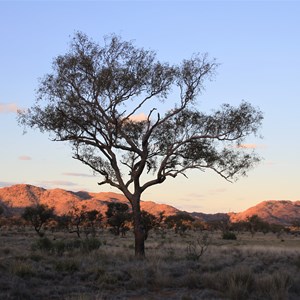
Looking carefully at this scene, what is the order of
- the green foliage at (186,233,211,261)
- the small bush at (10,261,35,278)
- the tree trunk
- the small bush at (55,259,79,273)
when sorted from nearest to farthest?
the small bush at (10,261,35,278) → the small bush at (55,259,79,273) → the green foliage at (186,233,211,261) → the tree trunk

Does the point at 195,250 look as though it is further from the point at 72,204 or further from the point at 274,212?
the point at 274,212

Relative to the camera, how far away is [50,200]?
177 m

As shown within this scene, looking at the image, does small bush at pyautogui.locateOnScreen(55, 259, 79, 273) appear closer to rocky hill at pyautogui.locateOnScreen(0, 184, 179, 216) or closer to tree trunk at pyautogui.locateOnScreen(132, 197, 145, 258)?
tree trunk at pyautogui.locateOnScreen(132, 197, 145, 258)

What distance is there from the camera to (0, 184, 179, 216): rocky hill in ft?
545

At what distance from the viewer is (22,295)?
12.0 m

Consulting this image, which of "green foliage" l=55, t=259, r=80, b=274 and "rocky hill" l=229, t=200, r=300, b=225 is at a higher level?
"rocky hill" l=229, t=200, r=300, b=225

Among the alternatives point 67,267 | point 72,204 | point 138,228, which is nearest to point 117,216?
point 138,228

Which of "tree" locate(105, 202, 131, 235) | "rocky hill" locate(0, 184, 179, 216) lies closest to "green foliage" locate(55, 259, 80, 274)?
"tree" locate(105, 202, 131, 235)

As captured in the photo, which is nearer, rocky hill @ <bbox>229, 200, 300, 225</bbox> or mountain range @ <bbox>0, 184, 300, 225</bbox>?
mountain range @ <bbox>0, 184, 300, 225</bbox>

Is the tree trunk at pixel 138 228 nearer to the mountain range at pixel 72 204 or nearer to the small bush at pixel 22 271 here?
the small bush at pixel 22 271

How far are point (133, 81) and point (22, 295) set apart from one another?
13.3 m

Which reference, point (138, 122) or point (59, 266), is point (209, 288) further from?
point (138, 122)

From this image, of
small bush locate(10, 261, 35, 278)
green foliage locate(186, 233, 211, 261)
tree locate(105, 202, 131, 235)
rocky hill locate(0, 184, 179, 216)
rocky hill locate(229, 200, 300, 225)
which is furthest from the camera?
rocky hill locate(229, 200, 300, 225)

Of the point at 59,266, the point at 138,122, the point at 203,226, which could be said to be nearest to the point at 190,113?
the point at 138,122
